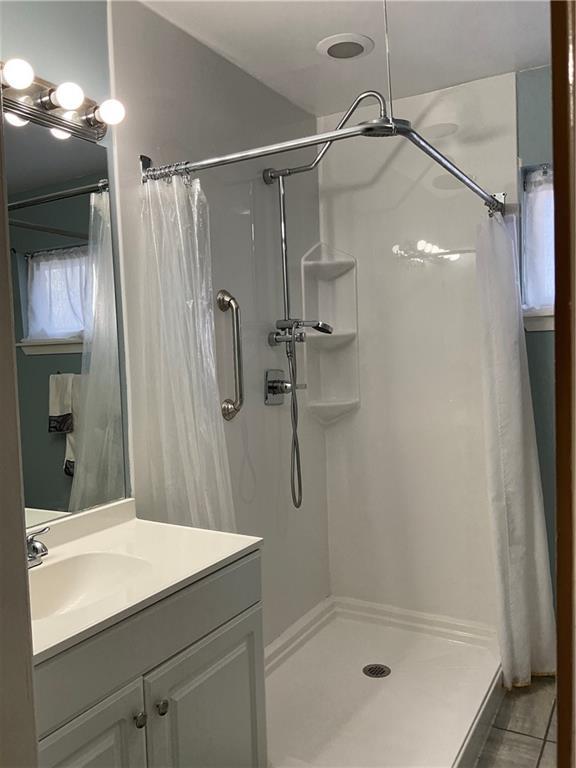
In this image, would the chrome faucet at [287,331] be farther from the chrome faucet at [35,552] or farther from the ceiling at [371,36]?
the chrome faucet at [35,552]

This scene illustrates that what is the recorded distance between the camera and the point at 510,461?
2.47 meters

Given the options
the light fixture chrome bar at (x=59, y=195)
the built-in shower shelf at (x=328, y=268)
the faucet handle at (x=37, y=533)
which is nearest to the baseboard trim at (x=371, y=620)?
the faucet handle at (x=37, y=533)

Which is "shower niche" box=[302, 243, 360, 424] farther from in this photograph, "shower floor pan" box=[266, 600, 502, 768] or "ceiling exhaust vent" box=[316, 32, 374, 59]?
"shower floor pan" box=[266, 600, 502, 768]

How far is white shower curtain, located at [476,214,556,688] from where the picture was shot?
8.11 ft

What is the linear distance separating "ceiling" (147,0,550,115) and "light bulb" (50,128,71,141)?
0.57 meters

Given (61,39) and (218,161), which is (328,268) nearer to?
(218,161)

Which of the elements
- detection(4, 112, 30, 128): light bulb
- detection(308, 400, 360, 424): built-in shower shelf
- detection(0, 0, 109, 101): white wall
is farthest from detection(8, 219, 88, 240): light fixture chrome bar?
detection(308, 400, 360, 424): built-in shower shelf

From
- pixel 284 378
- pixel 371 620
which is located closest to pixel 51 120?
pixel 284 378

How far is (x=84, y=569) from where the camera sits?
1.66 metres

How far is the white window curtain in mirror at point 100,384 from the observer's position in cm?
188

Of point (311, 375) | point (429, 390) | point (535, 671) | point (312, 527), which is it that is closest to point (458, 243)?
point (429, 390)

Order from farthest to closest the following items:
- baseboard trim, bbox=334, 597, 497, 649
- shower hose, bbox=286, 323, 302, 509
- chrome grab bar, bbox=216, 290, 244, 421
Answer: baseboard trim, bbox=334, 597, 497, 649
shower hose, bbox=286, 323, 302, 509
chrome grab bar, bbox=216, 290, 244, 421

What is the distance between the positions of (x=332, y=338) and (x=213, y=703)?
1793 millimetres

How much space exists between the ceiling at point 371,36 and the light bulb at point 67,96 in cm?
55
